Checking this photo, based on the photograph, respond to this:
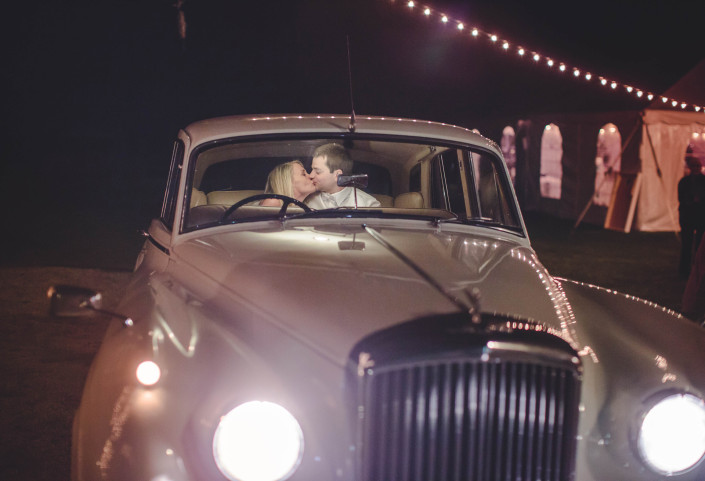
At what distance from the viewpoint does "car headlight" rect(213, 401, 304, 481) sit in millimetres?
2158

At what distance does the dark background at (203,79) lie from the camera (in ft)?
51.7

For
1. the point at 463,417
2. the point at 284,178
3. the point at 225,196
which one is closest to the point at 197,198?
the point at 284,178

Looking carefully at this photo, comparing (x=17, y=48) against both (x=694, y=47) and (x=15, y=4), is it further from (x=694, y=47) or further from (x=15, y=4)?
(x=694, y=47)

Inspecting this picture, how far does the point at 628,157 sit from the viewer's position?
1559 centimetres

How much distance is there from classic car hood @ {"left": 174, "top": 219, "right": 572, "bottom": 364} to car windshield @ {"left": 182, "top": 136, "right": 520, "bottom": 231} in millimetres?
270

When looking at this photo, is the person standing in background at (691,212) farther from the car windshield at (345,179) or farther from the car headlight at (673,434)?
the car headlight at (673,434)

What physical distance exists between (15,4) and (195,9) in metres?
42.1

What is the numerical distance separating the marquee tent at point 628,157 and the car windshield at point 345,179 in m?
10.8

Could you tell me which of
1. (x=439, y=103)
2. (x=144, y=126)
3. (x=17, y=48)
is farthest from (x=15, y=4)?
(x=439, y=103)

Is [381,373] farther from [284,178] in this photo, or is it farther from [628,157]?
[628,157]

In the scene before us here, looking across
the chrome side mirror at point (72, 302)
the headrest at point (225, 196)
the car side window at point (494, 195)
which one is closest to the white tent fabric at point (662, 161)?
the car side window at point (494, 195)

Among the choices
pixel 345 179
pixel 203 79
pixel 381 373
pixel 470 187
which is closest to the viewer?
pixel 381 373

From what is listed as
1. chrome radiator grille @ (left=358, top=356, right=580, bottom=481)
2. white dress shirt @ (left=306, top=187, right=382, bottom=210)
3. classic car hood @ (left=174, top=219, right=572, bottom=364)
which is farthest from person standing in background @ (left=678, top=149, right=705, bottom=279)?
chrome radiator grille @ (left=358, top=356, right=580, bottom=481)

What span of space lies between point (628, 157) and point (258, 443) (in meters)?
14.9
